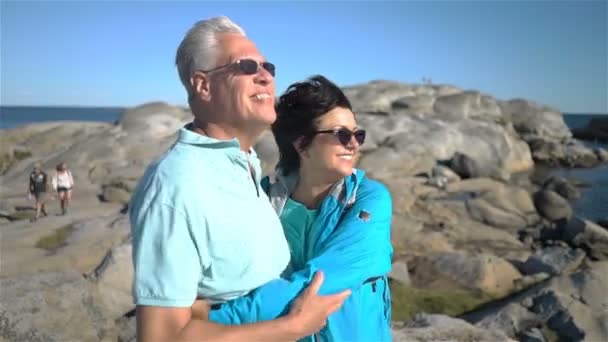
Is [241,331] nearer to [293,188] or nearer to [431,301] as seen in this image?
[293,188]

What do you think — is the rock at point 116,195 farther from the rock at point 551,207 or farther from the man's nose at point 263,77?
the man's nose at point 263,77

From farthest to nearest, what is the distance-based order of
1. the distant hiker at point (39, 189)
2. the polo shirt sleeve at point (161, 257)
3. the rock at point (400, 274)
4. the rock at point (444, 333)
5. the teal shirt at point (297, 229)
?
the distant hiker at point (39, 189)
the rock at point (400, 274)
the rock at point (444, 333)
the teal shirt at point (297, 229)
the polo shirt sleeve at point (161, 257)

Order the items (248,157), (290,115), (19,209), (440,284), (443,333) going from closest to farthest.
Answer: (248,157) → (290,115) → (443,333) → (440,284) → (19,209)

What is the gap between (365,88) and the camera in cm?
4325

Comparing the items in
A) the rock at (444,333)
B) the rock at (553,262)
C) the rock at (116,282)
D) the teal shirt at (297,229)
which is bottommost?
the rock at (553,262)

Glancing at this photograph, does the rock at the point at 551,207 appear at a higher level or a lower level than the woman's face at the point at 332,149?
lower

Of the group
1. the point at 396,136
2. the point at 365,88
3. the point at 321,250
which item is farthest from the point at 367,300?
the point at 365,88

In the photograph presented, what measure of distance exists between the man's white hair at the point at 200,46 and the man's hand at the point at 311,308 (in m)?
0.94

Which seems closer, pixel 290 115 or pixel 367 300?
pixel 367 300

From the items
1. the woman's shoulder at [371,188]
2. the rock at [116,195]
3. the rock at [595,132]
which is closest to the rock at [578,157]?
the rock at [595,132]

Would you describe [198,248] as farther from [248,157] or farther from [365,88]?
[365,88]

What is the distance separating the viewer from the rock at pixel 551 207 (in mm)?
19453

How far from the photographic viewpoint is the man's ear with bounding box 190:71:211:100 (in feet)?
6.81

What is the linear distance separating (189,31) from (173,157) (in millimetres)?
561
